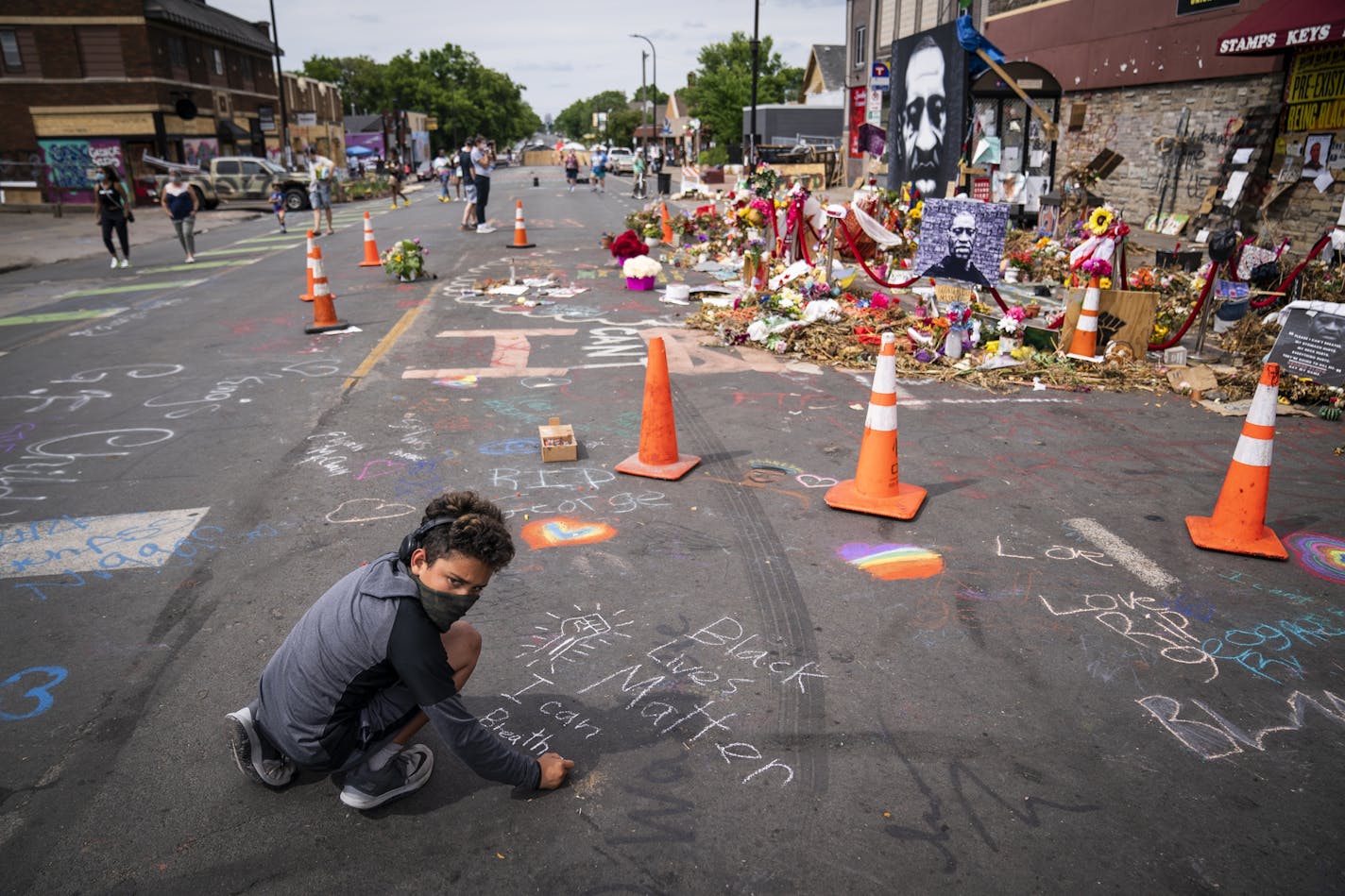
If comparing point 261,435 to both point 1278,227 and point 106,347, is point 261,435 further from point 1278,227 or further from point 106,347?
point 1278,227

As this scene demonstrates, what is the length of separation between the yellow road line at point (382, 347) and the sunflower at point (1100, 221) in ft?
24.0

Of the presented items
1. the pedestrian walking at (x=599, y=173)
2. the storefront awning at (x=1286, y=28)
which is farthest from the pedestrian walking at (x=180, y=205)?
the pedestrian walking at (x=599, y=173)

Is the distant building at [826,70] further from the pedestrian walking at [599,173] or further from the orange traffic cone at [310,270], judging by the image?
the orange traffic cone at [310,270]

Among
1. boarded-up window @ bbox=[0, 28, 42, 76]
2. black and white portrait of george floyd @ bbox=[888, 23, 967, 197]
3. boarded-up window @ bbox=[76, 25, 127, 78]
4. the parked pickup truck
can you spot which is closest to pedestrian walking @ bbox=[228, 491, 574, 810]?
black and white portrait of george floyd @ bbox=[888, 23, 967, 197]

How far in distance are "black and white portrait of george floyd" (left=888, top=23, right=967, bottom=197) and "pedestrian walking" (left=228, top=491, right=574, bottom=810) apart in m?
15.3

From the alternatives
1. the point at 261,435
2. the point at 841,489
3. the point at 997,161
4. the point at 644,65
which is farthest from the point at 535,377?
the point at 644,65

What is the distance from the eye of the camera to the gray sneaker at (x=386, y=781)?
2787 mm

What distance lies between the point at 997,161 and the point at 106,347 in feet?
48.9

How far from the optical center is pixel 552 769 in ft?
9.34

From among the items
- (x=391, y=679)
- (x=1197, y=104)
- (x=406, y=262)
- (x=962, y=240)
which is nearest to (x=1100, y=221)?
(x=962, y=240)

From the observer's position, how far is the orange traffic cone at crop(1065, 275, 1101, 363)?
8312 mm

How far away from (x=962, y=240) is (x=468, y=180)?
47.3ft

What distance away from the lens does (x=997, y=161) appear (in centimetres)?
1650

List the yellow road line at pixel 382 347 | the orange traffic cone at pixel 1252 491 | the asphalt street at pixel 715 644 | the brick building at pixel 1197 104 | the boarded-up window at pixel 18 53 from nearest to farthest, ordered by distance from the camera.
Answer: the asphalt street at pixel 715 644, the orange traffic cone at pixel 1252 491, the yellow road line at pixel 382 347, the brick building at pixel 1197 104, the boarded-up window at pixel 18 53
